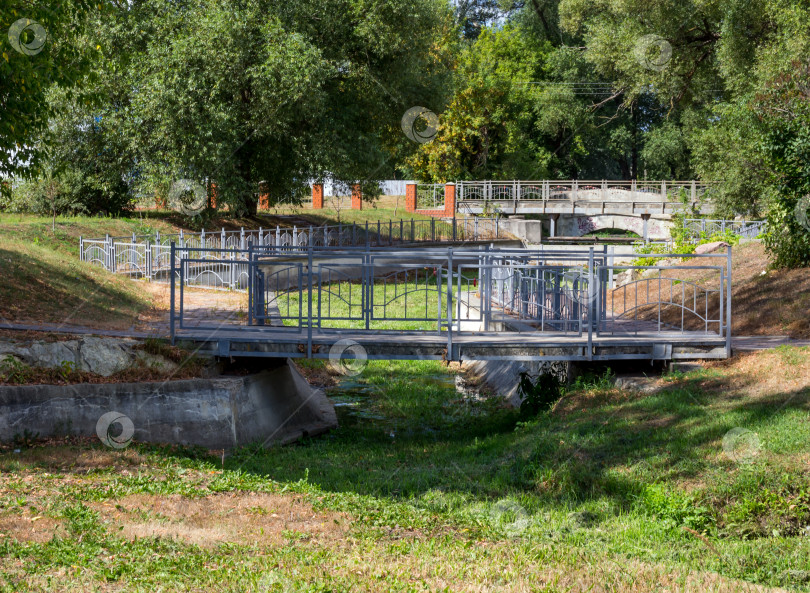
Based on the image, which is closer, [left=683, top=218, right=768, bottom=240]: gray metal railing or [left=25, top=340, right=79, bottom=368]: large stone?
[left=25, top=340, right=79, bottom=368]: large stone

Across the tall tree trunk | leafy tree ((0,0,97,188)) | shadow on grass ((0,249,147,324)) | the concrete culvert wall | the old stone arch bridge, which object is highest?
the tall tree trunk

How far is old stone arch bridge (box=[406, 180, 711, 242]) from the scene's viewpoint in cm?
4888

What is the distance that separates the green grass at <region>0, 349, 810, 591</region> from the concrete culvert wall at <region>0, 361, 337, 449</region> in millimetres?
495

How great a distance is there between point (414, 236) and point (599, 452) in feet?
114

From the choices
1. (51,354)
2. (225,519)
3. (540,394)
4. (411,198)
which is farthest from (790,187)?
(411,198)

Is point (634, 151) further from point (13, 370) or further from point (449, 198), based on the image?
point (13, 370)

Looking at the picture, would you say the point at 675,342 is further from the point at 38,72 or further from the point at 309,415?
the point at 38,72

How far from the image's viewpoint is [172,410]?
10.9 m

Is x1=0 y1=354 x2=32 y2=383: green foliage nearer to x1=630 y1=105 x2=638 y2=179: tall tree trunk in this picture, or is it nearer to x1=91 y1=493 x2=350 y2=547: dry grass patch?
x1=91 y1=493 x2=350 y2=547: dry grass patch

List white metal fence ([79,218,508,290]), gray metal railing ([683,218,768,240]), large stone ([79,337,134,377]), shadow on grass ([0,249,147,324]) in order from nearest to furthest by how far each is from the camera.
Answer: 1. large stone ([79,337,134,377])
2. shadow on grass ([0,249,147,324])
3. white metal fence ([79,218,508,290])
4. gray metal railing ([683,218,768,240])

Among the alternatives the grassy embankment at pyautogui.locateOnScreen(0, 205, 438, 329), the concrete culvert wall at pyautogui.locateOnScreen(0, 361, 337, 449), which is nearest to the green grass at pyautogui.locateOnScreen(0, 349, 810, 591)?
the concrete culvert wall at pyautogui.locateOnScreen(0, 361, 337, 449)

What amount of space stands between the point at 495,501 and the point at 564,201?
43376 mm

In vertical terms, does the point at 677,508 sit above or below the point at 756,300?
below

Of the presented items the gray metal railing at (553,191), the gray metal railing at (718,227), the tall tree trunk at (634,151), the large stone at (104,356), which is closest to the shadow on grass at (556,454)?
the large stone at (104,356)
